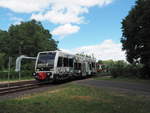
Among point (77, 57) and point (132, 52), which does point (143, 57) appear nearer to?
point (132, 52)

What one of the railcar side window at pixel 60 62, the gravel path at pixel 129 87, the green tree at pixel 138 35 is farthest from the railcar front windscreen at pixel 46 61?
the green tree at pixel 138 35

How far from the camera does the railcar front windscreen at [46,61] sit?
20.1m

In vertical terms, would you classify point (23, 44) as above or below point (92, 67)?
above

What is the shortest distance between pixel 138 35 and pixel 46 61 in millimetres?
12999

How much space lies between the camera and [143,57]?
1103 inches

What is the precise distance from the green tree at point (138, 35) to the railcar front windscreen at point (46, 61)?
11443 millimetres

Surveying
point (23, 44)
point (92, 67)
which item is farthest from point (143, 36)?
point (23, 44)

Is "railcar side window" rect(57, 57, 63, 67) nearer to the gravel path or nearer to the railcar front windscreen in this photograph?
the railcar front windscreen

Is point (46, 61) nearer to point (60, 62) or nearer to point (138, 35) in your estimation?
point (60, 62)

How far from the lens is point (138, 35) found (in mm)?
26281

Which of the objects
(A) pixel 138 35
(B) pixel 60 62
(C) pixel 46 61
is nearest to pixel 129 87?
(B) pixel 60 62

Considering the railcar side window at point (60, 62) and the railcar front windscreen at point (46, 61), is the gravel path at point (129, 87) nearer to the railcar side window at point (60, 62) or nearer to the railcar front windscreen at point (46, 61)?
the railcar side window at point (60, 62)

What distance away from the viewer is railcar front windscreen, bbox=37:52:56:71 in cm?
2009

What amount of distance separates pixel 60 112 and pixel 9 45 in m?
57.6
